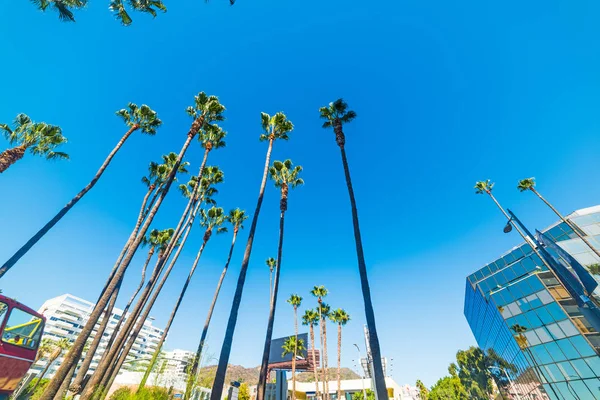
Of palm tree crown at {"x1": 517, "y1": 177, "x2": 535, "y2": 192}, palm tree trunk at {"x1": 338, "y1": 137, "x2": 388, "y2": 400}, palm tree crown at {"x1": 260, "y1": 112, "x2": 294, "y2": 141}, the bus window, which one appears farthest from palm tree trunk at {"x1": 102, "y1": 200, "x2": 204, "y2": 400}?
palm tree crown at {"x1": 517, "y1": 177, "x2": 535, "y2": 192}

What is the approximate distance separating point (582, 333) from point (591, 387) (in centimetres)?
470

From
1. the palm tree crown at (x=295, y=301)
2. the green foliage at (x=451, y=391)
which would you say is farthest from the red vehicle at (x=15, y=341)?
the green foliage at (x=451, y=391)

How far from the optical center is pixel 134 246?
13.8m

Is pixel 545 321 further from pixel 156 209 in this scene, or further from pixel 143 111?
pixel 143 111

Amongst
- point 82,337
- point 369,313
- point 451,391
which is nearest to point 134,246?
point 82,337

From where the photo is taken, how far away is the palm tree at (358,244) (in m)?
9.73

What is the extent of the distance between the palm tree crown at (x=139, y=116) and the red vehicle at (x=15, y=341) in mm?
17154

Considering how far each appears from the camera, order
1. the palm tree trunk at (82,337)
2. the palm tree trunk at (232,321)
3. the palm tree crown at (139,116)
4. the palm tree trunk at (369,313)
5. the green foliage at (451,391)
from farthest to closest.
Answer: the green foliage at (451,391) → the palm tree crown at (139,116) → the palm tree trunk at (232,321) → the palm tree trunk at (369,313) → the palm tree trunk at (82,337)

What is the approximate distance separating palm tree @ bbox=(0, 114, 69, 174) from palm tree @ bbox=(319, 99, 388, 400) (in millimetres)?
22664

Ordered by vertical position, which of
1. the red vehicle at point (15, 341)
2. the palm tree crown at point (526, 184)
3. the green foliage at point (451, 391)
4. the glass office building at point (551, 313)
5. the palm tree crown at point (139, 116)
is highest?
the palm tree crown at point (526, 184)

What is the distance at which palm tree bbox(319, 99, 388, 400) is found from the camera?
31.9 feet

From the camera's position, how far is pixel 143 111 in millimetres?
21312

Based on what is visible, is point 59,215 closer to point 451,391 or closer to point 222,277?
point 222,277

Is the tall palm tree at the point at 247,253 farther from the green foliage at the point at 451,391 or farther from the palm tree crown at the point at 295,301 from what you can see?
the green foliage at the point at 451,391
